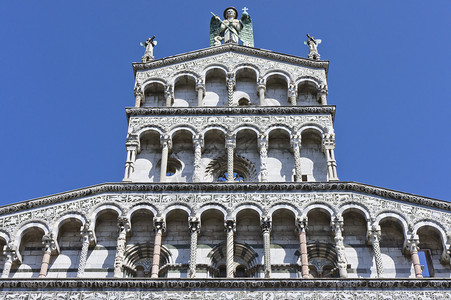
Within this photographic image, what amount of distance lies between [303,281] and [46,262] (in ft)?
18.0

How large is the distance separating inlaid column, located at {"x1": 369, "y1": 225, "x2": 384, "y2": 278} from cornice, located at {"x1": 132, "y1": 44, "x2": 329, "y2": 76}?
6175 millimetres

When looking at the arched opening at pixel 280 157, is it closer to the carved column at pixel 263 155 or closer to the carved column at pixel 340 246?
the carved column at pixel 263 155

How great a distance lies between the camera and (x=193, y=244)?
63.7 ft

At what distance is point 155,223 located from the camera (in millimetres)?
19703

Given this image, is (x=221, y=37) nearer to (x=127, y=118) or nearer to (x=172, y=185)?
(x=127, y=118)

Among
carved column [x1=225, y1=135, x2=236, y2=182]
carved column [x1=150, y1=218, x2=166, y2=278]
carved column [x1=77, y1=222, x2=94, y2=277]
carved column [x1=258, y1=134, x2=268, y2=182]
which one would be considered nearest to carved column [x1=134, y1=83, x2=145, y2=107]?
carved column [x1=225, y1=135, x2=236, y2=182]

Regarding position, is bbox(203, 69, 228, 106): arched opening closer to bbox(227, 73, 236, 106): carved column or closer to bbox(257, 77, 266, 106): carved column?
bbox(227, 73, 236, 106): carved column

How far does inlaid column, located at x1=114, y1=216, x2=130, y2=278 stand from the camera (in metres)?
19.0

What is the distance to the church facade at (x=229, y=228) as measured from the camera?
711 inches

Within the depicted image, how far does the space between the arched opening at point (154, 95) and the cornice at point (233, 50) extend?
0.65 meters

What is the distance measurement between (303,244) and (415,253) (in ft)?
7.75

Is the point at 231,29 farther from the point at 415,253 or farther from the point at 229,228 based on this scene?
the point at 415,253

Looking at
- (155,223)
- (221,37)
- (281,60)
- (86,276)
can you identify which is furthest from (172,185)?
(221,37)

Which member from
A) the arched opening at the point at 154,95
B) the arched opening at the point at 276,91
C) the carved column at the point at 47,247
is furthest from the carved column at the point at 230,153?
the carved column at the point at 47,247
